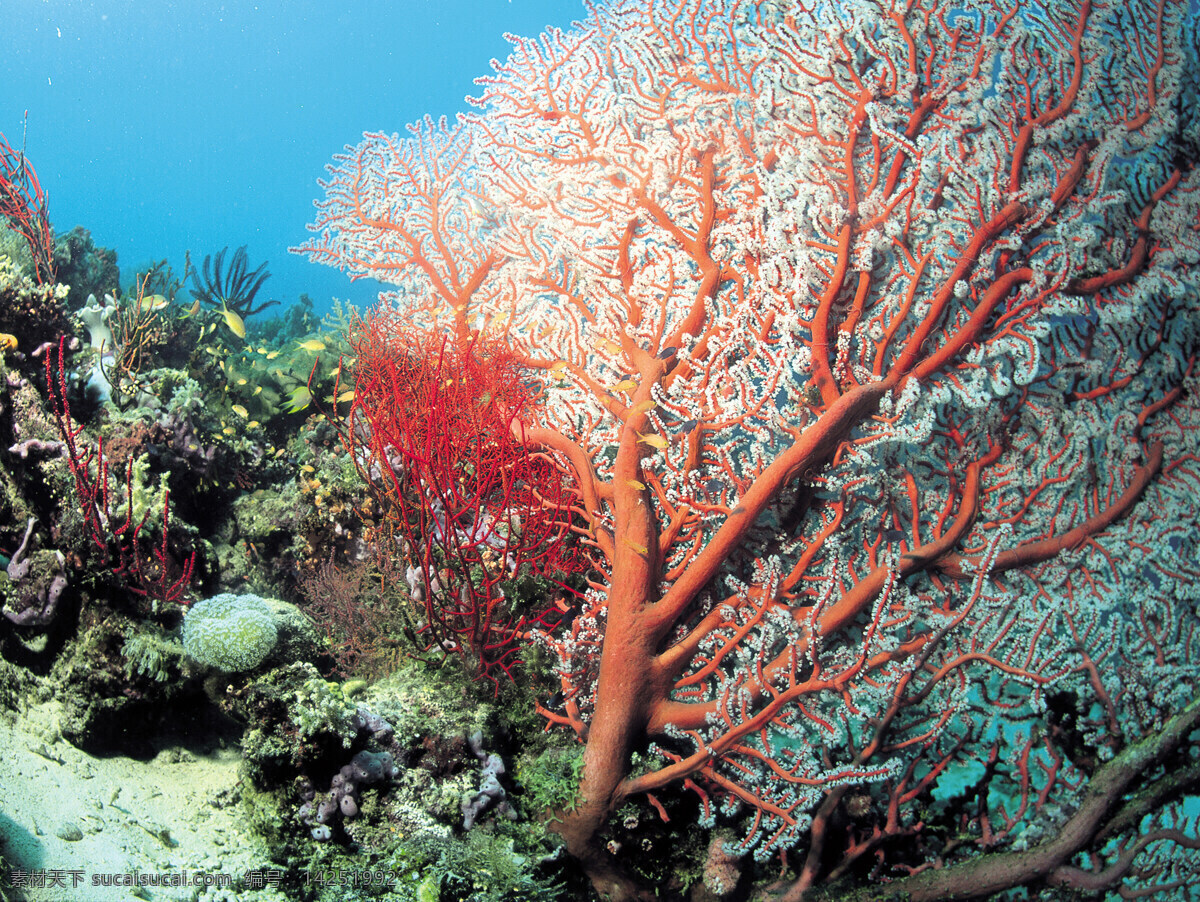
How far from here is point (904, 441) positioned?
2.98 metres

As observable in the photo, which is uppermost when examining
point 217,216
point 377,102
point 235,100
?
point 377,102

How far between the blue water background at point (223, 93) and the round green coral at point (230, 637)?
9962 centimetres

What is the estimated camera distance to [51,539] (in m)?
3.51

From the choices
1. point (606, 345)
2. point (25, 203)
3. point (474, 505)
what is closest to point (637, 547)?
point (474, 505)

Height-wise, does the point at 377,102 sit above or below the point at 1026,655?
above

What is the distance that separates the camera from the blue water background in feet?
327

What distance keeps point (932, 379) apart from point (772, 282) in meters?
0.99

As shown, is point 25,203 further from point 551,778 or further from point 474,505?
point 551,778

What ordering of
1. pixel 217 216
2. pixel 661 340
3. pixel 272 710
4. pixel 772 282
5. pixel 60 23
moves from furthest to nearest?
pixel 217 216 → pixel 60 23 → pixel 661 340 → pixel 772 282 → pixel 272 710

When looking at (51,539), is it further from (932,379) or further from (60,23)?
(60,23)

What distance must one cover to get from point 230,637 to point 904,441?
376 centimetres

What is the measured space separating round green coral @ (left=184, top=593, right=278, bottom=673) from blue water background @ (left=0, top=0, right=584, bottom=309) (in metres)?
99.6

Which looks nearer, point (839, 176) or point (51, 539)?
point (839, 176)

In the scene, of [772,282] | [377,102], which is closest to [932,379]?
[772,282]
